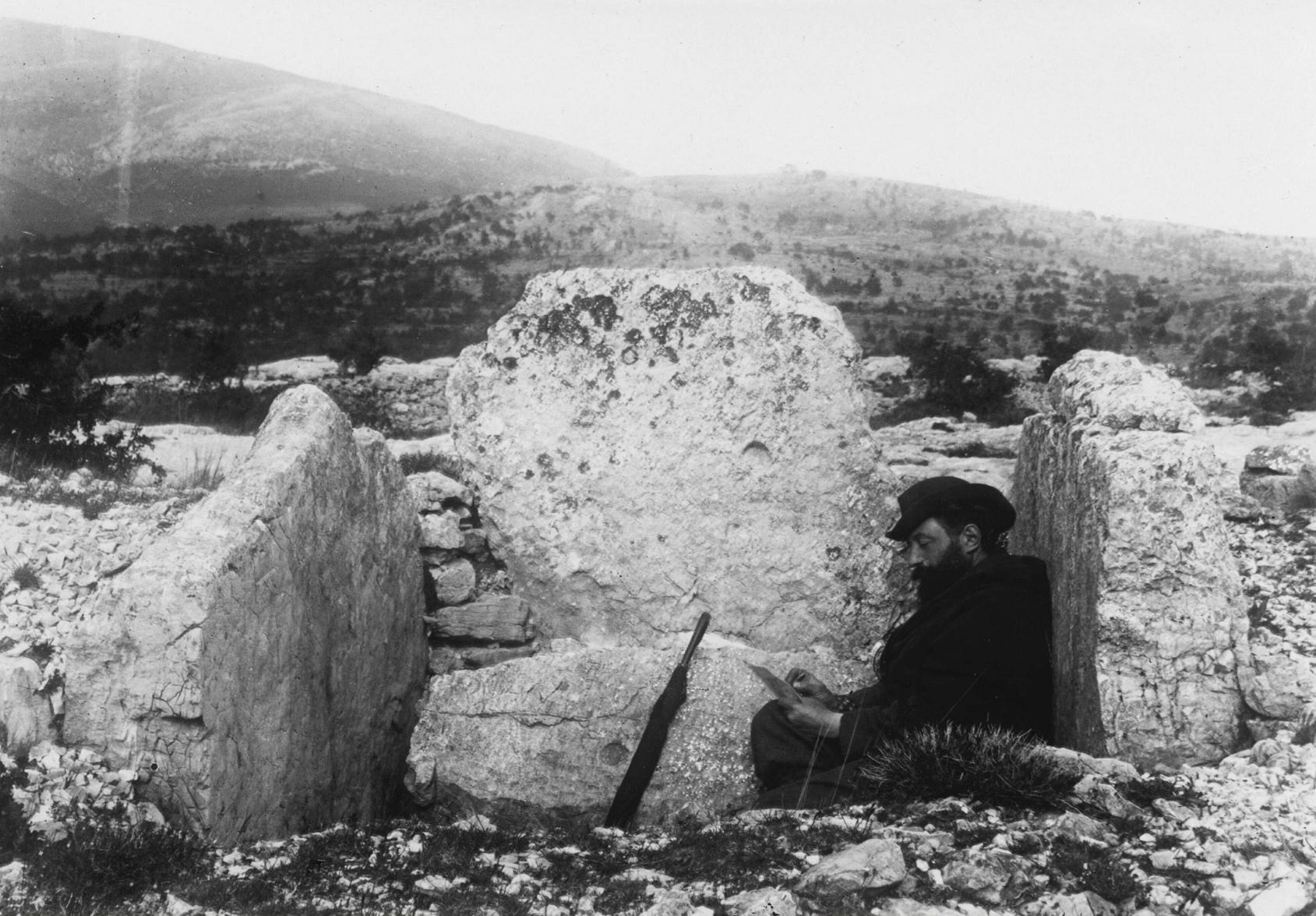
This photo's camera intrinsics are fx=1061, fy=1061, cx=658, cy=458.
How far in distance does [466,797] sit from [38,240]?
19.1 meters

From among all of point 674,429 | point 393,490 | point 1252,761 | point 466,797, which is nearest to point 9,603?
point 393,490

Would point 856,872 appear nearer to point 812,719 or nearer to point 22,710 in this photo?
point 812,719

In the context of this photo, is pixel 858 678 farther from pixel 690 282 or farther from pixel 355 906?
pixel 355 906

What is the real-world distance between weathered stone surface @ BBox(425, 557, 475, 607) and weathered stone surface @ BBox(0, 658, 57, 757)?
7.00ft

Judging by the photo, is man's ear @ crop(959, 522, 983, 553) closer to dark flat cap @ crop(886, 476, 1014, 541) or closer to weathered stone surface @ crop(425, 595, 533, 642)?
dark flat cap @ crop(886, 476, 1014, 541)

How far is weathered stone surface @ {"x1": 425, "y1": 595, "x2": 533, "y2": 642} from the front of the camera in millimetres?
5492

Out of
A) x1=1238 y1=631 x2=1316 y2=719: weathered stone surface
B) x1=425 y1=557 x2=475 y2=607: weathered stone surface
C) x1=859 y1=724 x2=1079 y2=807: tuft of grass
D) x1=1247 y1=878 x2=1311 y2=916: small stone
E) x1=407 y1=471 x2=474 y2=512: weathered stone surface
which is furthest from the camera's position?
x1=407 y1=471 x2=474 y2=512: weathered stone surface

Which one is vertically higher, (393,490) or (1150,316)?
(1150,316)

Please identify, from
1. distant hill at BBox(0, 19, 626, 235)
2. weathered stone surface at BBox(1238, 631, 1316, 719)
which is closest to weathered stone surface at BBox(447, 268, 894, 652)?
weathered stone surface at BBox(1238, 631, 1316, 719)

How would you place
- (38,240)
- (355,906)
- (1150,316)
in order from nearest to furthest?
(355,906)
(1150,316)
(38,240)

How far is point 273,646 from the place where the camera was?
12.4ft

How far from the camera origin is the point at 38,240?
19.5m

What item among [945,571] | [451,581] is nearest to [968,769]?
[945,571]

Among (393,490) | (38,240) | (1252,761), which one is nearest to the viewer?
(1252,761)
